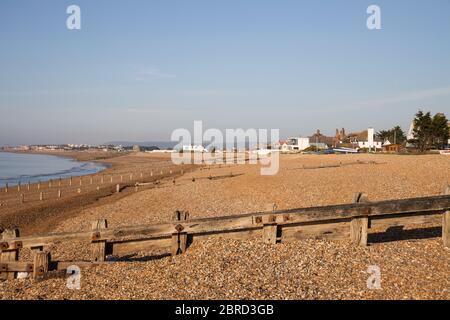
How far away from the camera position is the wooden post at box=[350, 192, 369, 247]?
852 centimetres

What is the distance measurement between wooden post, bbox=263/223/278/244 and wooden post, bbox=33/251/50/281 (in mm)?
4643

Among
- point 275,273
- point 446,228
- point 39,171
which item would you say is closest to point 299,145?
point 39,171

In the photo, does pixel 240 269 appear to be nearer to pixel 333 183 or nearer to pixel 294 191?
pixel 294 191

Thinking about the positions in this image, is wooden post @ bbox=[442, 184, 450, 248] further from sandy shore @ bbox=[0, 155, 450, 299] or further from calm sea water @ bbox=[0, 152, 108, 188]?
calm sea water @ bbox=[0, 152, 108, 188]

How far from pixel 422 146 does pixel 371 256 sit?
A: 6315 centimetres

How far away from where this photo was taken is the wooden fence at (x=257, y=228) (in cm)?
844

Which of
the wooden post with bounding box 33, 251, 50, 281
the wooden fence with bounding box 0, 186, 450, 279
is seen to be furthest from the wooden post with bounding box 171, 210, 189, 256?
the wooden post with bounding box 33, 251, 50, 281

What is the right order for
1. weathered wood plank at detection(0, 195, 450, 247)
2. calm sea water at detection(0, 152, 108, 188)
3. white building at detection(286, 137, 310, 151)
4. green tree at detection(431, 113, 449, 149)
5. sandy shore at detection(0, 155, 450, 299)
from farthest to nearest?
white building at detection(286, 137, 310, 151) < green tree at detection(431, 113, 449, 149) < calm sea water at detection(0, 152, 108, 188) < weathered wood plank at detection(0, 195, 450, 247) < sandy shore at detection(0, 155, 450, 299)

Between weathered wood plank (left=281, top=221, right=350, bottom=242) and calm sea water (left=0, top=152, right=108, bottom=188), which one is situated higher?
weathered wood plank (left=281, top=221, right=350, bottom=242)

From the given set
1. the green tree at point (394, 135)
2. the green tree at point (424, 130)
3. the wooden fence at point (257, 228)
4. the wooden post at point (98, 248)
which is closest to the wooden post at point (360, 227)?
the wooden fence at point (257, 228)

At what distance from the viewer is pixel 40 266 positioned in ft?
25.9
